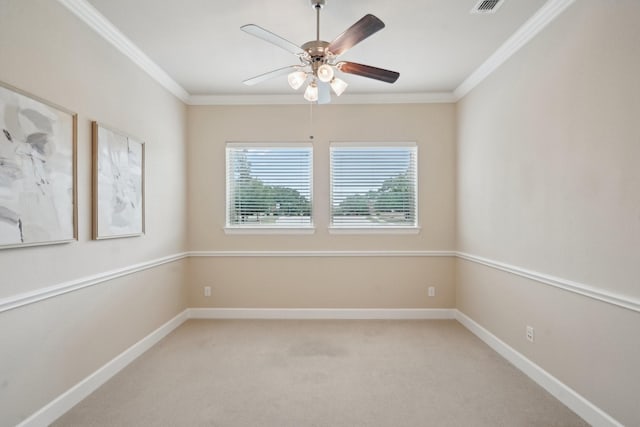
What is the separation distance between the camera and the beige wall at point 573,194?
1.92 meters

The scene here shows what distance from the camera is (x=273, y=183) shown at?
14.3ft

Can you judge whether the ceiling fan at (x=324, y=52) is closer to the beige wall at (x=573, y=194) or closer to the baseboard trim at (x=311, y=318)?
the beige wall at (x=573, y=194)

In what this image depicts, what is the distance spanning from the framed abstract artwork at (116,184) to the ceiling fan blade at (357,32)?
1.90 m

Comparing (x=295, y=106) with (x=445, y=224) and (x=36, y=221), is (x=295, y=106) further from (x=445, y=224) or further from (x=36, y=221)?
(x=36, y=221)

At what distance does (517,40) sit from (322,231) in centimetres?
276

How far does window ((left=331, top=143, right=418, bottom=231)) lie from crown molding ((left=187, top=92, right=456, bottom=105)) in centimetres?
59

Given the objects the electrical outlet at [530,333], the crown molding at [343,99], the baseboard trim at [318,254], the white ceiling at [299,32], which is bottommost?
the electrical outlet at [530,333]

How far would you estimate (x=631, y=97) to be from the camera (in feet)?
6.17

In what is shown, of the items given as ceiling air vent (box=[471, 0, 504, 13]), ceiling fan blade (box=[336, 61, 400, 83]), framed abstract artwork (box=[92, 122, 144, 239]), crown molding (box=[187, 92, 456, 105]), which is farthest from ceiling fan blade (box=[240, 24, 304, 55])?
crown molding (box=[187, 92, 456, 105])

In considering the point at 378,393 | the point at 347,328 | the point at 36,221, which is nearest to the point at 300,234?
the point at 347,328

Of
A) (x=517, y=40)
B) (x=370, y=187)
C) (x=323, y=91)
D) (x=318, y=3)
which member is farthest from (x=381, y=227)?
(x=318, y=3)

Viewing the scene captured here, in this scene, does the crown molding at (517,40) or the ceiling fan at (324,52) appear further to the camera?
the crown molding at (517,40)

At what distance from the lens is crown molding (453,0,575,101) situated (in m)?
2.42

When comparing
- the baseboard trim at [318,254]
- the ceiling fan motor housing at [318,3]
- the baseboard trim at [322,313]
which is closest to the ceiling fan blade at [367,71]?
the ceiling fan motor housing at [318,3]
